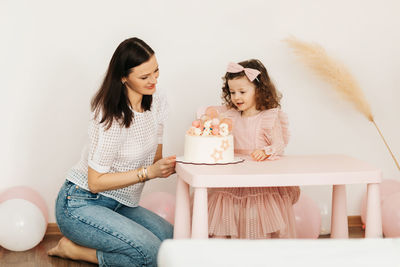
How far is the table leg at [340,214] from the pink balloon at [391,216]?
0.50 m

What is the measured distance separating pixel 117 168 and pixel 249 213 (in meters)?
0.63

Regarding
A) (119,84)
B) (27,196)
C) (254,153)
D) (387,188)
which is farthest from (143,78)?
(387,188)

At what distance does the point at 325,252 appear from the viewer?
3.48ft

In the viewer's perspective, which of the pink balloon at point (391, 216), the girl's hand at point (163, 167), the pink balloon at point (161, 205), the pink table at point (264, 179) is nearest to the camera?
the pink table at point (264, 179)

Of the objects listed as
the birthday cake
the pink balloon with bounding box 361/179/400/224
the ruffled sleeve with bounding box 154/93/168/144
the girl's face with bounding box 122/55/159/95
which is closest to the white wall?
the pink balloon with bounding box 361/179/400/224

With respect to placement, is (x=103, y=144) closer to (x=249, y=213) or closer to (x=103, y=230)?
(x=103, y=230)

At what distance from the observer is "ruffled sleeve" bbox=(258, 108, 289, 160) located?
2379 mm

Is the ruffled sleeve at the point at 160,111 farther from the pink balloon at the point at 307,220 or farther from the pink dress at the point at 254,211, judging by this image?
the pink balloon at the point at 307,220

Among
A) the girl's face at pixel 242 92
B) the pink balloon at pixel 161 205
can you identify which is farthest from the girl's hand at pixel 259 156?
the pink balloon at pixel 161 205

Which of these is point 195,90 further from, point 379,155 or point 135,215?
point 379,155

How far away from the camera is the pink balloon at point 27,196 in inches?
113

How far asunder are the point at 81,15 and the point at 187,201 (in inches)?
57.7

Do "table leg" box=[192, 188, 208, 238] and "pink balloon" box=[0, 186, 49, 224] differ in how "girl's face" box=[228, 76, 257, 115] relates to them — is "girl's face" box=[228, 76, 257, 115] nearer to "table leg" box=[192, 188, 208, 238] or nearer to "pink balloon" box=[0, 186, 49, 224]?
"table leg" box=[192, 188, 208, 238]

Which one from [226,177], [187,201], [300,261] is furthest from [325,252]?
[187,201]
